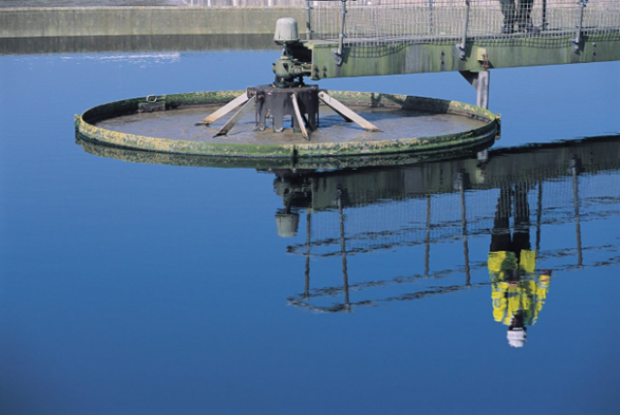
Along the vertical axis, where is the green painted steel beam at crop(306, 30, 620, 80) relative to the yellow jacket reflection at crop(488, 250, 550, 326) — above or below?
above

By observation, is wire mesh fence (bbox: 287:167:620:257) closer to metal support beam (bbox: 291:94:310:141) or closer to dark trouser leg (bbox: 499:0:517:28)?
metal support beam (bbox: 291:94:310:141)

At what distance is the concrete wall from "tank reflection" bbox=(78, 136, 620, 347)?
81.0 ft

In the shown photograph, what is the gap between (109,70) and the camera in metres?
35.1

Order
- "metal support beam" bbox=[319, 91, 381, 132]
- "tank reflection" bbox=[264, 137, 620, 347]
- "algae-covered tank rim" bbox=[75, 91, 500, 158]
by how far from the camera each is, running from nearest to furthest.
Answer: "tank reflection" bbox=[264, 137, 620, 347], "algae-covered tank rim" bbox=[75, 91, 500, 158], "metal support beam" bbox=[319, 91, 381, 132]

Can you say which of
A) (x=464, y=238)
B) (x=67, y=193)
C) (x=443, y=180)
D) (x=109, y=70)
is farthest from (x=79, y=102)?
(x=464, y=238)

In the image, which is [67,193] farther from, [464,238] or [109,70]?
[109,70]

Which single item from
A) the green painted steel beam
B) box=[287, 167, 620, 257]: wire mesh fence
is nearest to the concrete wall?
the green painted steel beam

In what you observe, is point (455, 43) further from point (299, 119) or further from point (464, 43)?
point (299, 119)

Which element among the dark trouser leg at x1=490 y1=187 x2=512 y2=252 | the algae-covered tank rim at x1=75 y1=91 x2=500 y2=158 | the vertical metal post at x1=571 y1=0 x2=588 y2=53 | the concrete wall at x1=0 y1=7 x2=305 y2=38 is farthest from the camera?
the concrete wall at x1=0 y1=7 x2=305 y2=38

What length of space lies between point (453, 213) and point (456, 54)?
7563mm

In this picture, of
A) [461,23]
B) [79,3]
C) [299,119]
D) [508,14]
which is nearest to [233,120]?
[299,119]

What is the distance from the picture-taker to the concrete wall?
144ft

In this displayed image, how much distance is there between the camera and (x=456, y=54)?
869 inches

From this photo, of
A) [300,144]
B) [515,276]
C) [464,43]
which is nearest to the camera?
[515,276]
